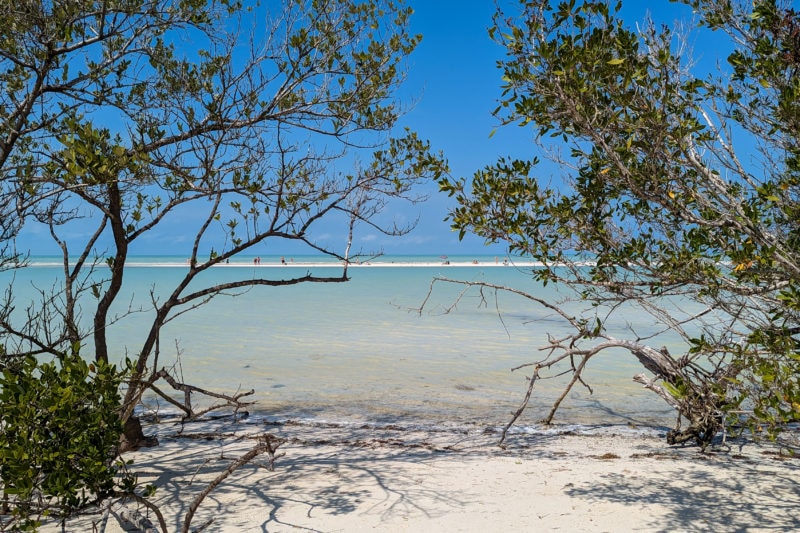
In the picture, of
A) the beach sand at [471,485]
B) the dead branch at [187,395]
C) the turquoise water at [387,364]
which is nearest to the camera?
the beach sand at [471,485]

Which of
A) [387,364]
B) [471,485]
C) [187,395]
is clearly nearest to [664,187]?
[471,485]

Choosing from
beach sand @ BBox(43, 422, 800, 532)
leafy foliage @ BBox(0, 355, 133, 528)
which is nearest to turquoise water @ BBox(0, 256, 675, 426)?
beach sand @ BBox(43, 422, 800, 532)

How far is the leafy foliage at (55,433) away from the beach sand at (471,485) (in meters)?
1.29

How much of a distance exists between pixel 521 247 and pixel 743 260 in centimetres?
178

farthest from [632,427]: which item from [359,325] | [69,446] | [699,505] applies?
[359,325]

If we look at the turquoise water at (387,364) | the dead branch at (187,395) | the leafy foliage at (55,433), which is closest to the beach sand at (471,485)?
the dead branch at (187,395)

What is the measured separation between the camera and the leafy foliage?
133 inches

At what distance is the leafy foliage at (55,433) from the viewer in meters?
3.38

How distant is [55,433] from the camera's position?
3537 mm

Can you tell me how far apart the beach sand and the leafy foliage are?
4.24 ft

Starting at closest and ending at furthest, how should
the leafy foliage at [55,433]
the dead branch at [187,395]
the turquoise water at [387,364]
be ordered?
the leafy foliage at [55,433], the dead branch at [187,395], the turquoise water at [387,364]

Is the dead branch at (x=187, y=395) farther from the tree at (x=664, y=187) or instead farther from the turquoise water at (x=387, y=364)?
the tree at (x=664, y=187)

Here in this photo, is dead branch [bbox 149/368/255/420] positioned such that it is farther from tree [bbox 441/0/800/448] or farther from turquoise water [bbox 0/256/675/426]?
tree [bbox 441/0/800/448]

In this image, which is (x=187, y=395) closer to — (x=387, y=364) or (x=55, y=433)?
(x=55, y=433)
